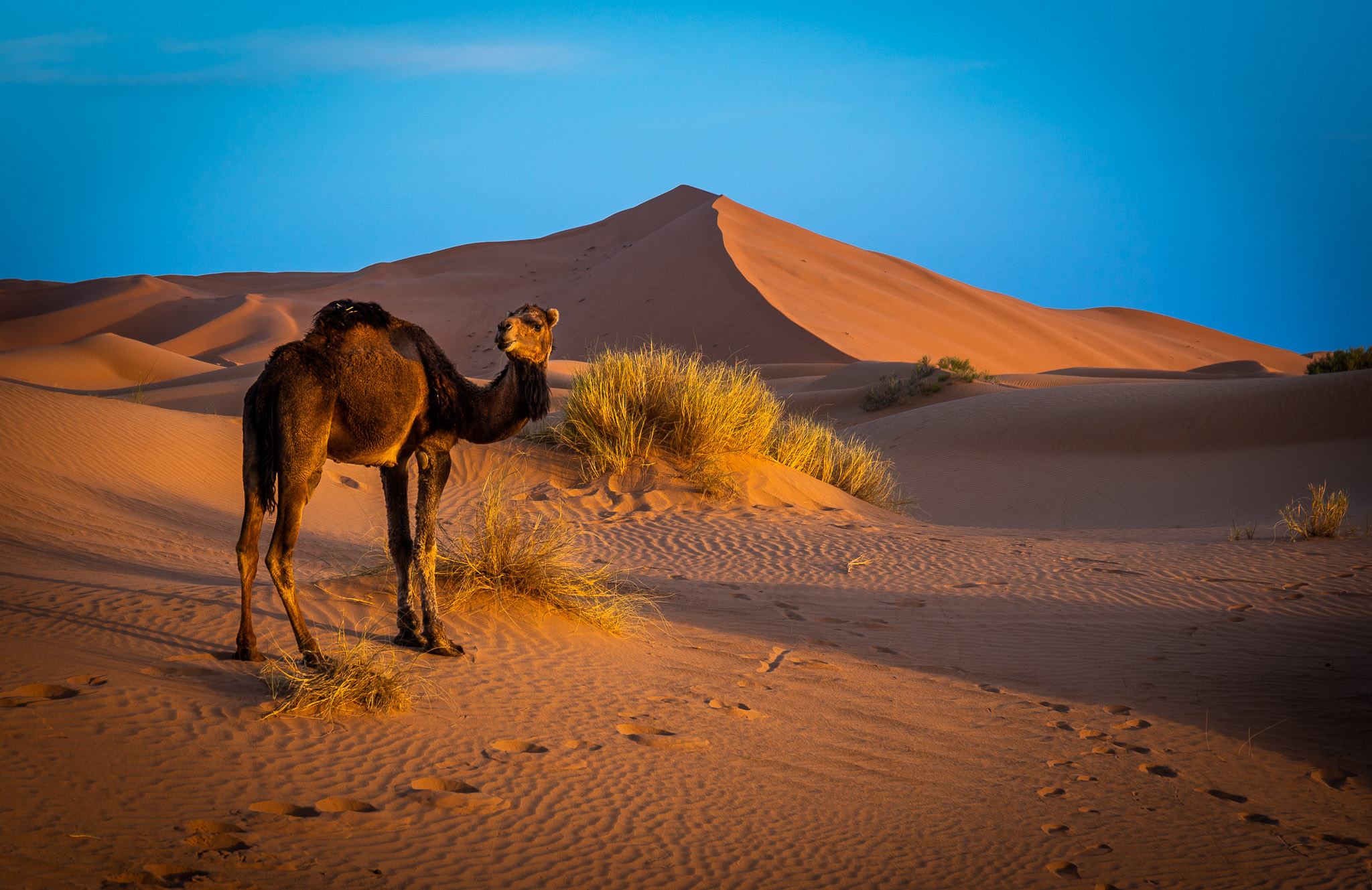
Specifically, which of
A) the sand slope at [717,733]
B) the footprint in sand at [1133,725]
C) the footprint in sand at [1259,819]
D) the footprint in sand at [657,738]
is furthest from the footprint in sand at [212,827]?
the footprint in sand at [1133,725]

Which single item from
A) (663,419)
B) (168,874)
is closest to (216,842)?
(168,874)

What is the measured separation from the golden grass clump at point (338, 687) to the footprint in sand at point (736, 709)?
1660mm

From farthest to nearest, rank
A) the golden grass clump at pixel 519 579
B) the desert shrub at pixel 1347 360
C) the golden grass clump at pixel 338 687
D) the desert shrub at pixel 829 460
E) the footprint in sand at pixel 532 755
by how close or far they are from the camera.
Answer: the desert shrub at pixel 1347 360
the desert shrub at pixel 829 460
the golden grass clump at pixel 519 579
the golden grass clump at pixel 338 687
the footprint in sand at pixel 532 755

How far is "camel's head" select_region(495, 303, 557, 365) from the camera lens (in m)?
4.40

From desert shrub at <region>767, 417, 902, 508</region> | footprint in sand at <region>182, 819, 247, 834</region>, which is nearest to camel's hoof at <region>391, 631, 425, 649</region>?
footprint in sand at <region>182, 819, 247, 834</region>

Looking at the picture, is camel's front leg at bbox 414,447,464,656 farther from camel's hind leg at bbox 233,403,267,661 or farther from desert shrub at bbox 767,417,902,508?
desert shrub at bbox 767,417,902,508

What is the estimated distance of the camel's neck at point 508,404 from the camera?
4695 mm

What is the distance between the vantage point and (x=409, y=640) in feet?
16.7

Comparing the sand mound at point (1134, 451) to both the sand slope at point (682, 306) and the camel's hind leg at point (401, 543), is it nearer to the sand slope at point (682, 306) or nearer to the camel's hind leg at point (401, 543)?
the camel's hind leg at point (401, 543)

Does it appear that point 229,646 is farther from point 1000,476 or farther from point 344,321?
point 1000,476

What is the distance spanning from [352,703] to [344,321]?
1.95m

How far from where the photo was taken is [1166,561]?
8984 millimetres

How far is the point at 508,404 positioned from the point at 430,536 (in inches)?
36.3

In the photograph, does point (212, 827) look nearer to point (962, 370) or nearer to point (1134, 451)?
point (1134, 451)
